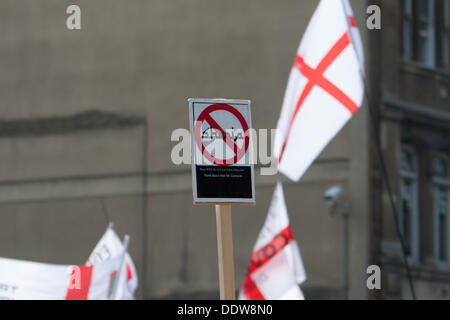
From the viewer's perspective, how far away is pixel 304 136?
30.4 ft

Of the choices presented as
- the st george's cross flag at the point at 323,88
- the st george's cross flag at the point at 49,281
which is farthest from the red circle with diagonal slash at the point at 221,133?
the st george's cross flag at the point at 49,281

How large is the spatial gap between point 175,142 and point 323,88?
39.7ft

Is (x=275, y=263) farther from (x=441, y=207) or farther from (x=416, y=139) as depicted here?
(x=441, y=207)

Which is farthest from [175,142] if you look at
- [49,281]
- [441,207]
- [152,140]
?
[49,281]

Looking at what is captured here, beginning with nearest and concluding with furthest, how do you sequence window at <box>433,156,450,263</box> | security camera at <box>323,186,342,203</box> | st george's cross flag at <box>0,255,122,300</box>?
1. st george's cross flag at <box>0,255,122,300</box>
2. security camera at <box>323,186,342,203</box>
3. window at <box>433,156,450,263</box>

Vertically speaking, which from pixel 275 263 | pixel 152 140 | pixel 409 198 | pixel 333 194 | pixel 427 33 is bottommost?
pixel 275 263

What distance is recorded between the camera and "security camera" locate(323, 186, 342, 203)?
64.8 feet

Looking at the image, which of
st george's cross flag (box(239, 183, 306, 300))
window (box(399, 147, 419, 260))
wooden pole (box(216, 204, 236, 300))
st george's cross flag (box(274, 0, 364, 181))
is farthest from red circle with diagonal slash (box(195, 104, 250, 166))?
window (box(399, 147, 419, 260))

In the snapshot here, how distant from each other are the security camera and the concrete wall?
0.80 feet

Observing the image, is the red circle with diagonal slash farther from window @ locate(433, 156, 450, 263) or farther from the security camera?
window @ locate(433, 156, 450, 263)

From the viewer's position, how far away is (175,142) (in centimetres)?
2130

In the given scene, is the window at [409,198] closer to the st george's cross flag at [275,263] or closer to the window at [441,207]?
the window at [441,207]
